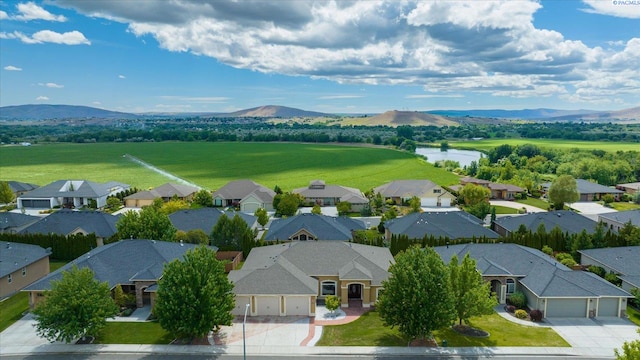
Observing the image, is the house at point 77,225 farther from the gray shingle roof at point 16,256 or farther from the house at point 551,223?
the house at point 551,223

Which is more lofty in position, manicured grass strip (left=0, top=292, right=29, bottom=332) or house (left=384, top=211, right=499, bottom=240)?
house (left=384, top=211, right=499, bottom=240)

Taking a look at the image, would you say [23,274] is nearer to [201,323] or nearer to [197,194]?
[201,323]

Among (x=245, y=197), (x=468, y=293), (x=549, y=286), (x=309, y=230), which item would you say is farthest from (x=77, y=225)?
(x=549, y=286)

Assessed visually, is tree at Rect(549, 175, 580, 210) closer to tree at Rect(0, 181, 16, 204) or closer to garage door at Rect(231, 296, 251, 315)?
garage door at Rect(231, 296, 251, 315)

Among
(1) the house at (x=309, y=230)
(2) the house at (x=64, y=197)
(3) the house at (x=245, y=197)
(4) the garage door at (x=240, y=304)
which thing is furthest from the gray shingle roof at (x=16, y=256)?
(3) the house at (x=245, y=197)

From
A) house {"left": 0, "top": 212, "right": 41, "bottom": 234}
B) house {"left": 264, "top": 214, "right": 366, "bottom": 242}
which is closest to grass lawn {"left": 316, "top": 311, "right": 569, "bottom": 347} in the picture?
house {"left": 264, "top": 214, "right": 366, "bottom": 242}

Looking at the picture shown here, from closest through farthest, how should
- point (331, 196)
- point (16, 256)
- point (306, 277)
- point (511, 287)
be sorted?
1. point (306, 277)
2. point (511, 287)
3. point (16, 256)
4. point (331, 196)

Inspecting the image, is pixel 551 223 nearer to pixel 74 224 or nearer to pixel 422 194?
pixel 422 194
